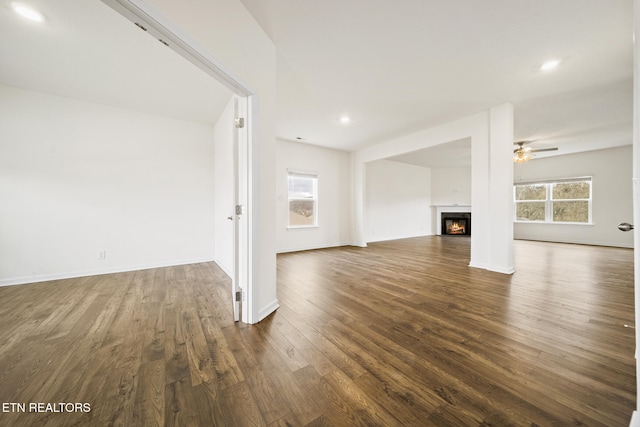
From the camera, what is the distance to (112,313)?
6.80 ft

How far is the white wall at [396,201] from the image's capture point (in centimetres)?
671

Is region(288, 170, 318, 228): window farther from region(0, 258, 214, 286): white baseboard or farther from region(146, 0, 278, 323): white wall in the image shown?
region(146, 0, 278, 323): white wall

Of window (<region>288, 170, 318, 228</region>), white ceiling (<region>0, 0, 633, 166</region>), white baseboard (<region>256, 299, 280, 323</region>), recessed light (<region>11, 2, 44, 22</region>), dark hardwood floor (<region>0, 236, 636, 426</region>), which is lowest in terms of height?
dark hardwood floor (<region>0, 236, 636, 426</region>)

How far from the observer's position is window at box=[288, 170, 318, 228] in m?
5.30

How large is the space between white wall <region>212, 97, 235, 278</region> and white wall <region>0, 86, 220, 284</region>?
0.26 m

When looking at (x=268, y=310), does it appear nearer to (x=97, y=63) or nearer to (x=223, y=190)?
(x=223, y=190)

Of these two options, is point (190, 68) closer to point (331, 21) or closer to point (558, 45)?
point (331, 21)

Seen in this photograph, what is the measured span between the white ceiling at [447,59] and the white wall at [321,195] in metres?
1.24

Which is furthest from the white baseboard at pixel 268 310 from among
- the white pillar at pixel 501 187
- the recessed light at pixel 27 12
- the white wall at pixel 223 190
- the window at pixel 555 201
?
the window at pixel 555 201

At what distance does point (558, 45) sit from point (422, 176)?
20.4 feet

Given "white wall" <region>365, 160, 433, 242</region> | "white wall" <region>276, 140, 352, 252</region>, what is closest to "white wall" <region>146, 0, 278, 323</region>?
"white wall" <region>276, 140, 352, 252</region>

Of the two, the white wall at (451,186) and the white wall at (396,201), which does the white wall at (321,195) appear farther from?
the white wall at (451,186)

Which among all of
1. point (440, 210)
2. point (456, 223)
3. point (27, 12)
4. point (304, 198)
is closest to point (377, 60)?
point (27, 12)

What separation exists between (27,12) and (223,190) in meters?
2.27
